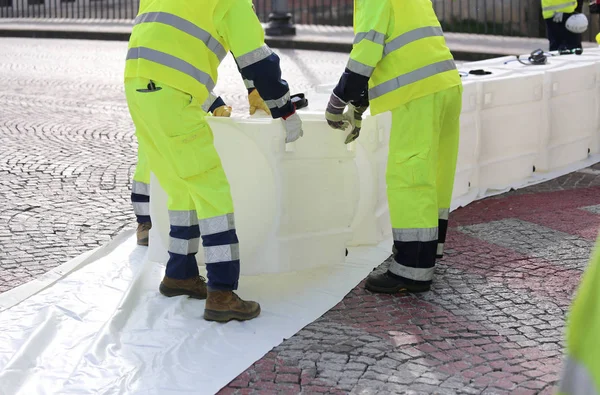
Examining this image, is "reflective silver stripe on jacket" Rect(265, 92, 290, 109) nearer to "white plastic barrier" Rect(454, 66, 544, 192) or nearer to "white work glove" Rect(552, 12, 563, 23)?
"white plastic barrier" Rect(454, 66, 544, 192)

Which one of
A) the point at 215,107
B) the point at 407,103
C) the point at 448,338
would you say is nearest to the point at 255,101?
the point at 215,107

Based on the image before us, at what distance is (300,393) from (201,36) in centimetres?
166

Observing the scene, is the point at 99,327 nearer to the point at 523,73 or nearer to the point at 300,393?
the point at 300,393

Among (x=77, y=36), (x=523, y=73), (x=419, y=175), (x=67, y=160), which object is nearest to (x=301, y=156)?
(x=419, y=175)

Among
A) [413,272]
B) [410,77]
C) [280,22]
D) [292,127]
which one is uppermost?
[280,22]

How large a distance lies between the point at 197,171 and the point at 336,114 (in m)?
0.81

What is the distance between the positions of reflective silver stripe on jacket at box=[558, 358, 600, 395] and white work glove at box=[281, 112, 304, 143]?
119 inches

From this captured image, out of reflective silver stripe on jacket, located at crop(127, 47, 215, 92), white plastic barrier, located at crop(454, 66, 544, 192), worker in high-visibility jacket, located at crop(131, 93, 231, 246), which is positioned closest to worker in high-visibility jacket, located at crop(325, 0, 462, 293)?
reflective silver stripe on jacket, located at crop(127, 47, 215, 92)

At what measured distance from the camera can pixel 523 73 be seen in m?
7.25

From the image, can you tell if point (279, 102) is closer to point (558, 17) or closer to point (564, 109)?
point (564, 109)

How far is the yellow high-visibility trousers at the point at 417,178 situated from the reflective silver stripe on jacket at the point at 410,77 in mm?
102

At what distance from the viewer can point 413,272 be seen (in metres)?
4.81

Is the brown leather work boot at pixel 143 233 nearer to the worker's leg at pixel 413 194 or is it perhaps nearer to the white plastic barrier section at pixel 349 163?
the white plastic barrier section at pixel 349 163

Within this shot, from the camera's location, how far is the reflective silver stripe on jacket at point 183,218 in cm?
465
